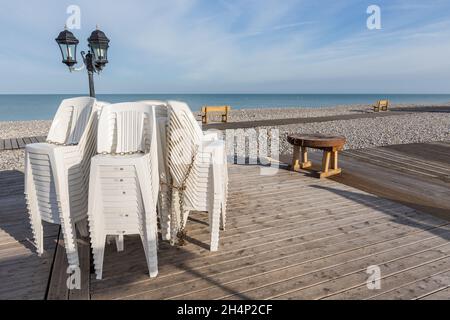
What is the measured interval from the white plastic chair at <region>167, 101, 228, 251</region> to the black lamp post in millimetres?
3327

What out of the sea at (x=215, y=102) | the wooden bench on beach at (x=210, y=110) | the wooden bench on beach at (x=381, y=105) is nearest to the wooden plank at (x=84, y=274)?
the wooden bench on beach at (x=210, y=110)

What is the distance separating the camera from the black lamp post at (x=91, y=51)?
5285 millimetres

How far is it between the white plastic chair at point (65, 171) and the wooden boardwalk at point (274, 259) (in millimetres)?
391

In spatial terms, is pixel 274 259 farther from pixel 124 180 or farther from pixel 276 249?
pixel 124 180

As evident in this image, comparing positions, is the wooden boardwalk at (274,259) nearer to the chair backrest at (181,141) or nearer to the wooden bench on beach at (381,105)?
the chair backrest at (181,141)

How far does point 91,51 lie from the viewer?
5.43 metres

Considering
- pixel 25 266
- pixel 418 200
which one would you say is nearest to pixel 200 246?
pixel 25 266

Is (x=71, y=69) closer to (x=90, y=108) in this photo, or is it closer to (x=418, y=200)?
(x=90, y=108)

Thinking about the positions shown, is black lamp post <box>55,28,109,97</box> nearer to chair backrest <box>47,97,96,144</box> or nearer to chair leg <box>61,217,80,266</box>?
chair backrest <box>47,97,96,144</box>

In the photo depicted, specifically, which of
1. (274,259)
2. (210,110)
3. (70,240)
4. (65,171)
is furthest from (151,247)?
(210,110)

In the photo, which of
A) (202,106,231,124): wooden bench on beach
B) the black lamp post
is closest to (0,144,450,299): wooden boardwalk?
the black lamp post

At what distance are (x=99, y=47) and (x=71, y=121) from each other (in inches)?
130

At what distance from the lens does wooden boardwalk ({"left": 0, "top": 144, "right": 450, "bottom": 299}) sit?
90.8 inches

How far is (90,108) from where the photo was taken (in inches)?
104
